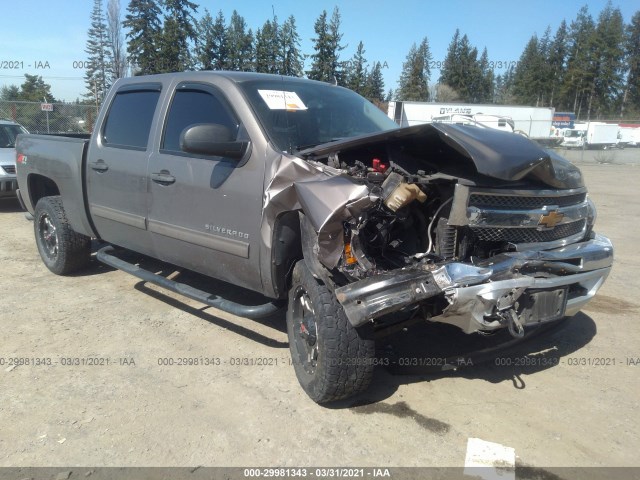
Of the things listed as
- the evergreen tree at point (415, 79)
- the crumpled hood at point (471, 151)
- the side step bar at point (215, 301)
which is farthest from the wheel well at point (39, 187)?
the evergreen tree at point (415, 79)

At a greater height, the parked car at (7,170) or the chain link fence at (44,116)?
the chain link fence at (44,116)

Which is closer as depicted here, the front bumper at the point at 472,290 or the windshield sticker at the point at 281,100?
the front bumper at the point at 472,290

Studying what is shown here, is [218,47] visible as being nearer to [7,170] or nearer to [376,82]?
[7,170]

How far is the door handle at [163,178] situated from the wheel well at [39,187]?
8.08 feet

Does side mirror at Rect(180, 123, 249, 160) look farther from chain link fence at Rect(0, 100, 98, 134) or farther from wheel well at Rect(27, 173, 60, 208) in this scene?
chain link fence at Rect(0, 100, 98, 134)

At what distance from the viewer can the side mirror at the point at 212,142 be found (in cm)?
330

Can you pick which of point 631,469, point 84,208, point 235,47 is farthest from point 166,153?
point 235,47

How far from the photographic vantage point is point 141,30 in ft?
110

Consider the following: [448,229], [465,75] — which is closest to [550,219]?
[448,229]

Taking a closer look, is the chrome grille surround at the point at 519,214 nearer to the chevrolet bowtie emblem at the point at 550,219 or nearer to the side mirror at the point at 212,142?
the chevrolet bowtie emblem at the point at 550,219

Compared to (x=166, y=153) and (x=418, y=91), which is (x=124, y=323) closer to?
(x=166, y=153)

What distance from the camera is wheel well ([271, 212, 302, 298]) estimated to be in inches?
129

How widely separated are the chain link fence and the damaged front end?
1723cm

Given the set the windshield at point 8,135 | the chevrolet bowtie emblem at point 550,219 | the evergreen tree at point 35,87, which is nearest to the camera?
the chevrolet bowtie emblem at point 550,219
